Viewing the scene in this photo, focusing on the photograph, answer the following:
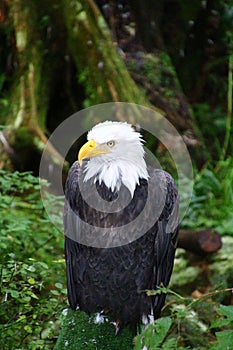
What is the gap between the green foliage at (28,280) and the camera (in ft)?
14.8

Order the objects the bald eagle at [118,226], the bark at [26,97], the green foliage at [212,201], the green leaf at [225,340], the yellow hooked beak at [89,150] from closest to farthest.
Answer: the green leaf at [225,340]
the yellow hooked beak at [89,150]
the bald eagle at [118,226]
the bark at [26,97]
the green foliage at [212,201]

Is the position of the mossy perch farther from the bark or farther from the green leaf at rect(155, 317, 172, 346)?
the bark

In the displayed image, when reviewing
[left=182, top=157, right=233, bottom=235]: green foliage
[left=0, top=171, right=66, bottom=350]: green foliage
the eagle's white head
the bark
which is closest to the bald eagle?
the eagle's white head

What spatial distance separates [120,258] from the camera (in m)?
4.46

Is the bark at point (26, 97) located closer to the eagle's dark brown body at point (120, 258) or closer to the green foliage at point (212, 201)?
the green foliage at point (212, 201)

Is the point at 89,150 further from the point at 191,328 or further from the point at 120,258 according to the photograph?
the point at 191,328

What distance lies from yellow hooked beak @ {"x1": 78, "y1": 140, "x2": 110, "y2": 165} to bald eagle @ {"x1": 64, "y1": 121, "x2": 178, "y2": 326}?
0.01 metres

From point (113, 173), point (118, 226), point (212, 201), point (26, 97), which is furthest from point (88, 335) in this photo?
point (212, 201)

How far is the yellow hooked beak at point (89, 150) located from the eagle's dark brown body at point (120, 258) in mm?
297

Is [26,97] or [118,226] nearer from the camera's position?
[118,226]

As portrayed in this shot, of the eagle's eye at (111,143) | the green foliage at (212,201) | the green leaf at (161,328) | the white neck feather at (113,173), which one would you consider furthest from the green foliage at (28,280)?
the green foliage at (212,201)

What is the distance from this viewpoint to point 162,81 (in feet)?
29.3

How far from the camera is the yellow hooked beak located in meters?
4.16

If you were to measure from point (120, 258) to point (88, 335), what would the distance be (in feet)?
1.76
